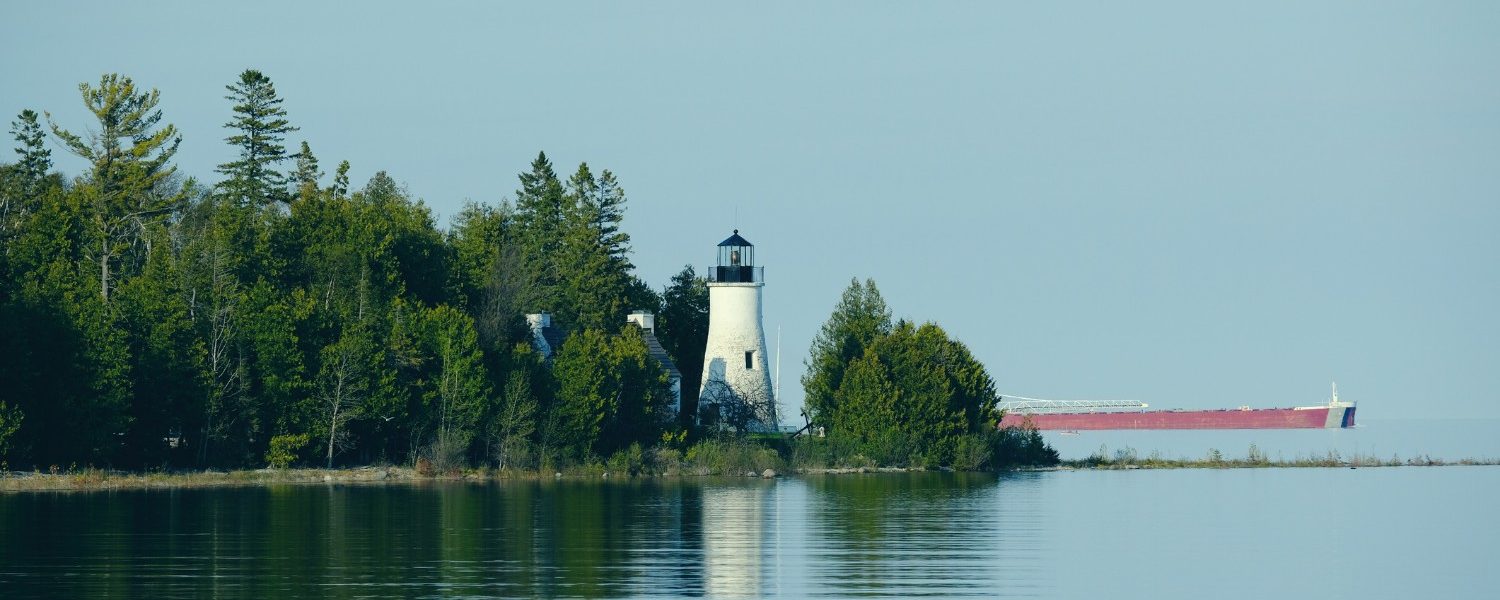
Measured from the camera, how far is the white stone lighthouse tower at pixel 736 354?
76.7 metres

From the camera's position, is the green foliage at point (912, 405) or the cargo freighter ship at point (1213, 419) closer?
the green foliage at point (912, 405)

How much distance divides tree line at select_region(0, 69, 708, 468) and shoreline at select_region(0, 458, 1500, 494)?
789mm

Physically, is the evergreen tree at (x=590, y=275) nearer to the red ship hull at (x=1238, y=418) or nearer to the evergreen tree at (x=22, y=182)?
the evergreen tree at (x=22, y=182)

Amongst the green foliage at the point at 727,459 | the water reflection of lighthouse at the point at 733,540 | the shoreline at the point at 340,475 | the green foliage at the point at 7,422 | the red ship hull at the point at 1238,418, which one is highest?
the red ship hull at the point at 1238,418

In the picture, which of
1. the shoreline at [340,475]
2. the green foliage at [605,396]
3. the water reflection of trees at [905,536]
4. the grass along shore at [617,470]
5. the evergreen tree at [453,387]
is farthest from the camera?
the green foliage at [605,396]

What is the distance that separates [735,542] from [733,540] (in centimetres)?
53

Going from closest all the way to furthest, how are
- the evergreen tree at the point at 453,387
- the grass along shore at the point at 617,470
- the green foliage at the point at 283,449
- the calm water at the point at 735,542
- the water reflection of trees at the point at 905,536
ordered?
1. the calm water at the point at 735,542
2. the water reflection of trees at the point at 905,536
3. the grass along shore at the point at 617,470
4. the green foliage at the point at 283,449
5. the evergreen tree at the point at 453,387

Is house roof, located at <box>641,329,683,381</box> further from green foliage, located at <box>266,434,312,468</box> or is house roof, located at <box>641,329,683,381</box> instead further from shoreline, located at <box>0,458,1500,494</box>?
green foliage, located at <box>266,434,312,468</box>

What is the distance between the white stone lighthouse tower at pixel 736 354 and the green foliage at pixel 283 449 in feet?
68.8

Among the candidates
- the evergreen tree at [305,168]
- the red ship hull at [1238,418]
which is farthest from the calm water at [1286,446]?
the evergreen tree at [305,168]

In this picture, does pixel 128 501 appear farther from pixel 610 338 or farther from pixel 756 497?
pixel 610 338

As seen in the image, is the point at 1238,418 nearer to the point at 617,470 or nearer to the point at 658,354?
the point at 658,354

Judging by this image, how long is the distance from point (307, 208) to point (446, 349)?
12.1 meters

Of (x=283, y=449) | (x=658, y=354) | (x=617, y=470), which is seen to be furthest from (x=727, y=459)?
(x=283, y=449)
